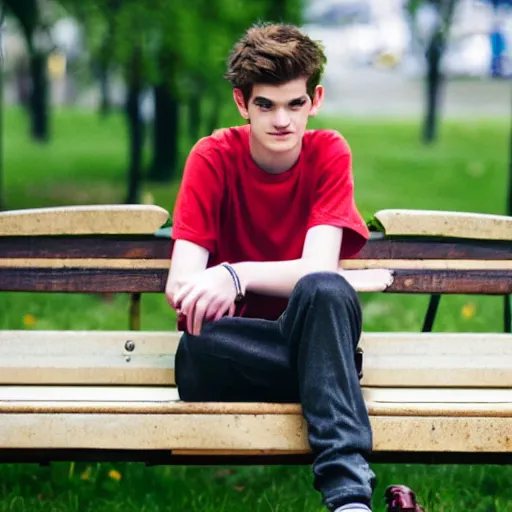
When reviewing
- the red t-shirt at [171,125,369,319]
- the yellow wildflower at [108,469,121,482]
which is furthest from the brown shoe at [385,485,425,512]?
the yellow wildflower at [108,469,121,482]

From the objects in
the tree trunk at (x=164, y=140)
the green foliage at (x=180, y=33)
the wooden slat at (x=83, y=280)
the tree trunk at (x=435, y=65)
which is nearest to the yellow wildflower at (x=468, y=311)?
the green foliage at (x=180, y=33)

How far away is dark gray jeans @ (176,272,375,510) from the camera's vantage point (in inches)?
111

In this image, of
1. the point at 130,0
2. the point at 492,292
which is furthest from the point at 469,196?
the point at 492,292

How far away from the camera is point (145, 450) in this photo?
3139mm

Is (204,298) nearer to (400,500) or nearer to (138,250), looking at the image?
(400,500)

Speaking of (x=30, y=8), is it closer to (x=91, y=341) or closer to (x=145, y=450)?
(x=91, y=341)

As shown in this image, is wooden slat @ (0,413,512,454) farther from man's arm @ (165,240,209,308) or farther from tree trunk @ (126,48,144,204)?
tree trunk @ (126,48,144,204)

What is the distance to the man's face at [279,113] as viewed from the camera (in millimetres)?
3215

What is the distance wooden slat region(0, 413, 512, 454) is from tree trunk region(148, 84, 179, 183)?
1132cm

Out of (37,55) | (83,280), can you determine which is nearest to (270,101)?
(83,280)

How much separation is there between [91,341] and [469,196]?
10106 millimetres

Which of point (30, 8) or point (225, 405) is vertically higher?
point (30, 8)

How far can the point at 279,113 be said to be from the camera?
10.5 ft

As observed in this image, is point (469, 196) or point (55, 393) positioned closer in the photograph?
point (55, 393)
